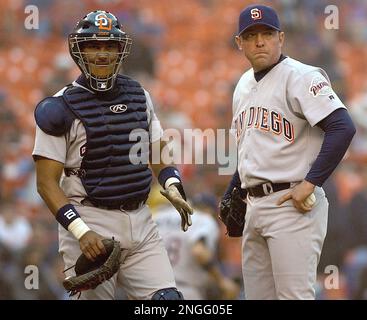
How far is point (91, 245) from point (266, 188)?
0.81m

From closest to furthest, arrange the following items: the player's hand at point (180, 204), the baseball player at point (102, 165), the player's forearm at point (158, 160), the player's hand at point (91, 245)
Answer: the player's hand at point (91, 245) < the baseball player at point (102, 165) < the player's hand at point (180, 204) < the player's forearm at point (158, 160)

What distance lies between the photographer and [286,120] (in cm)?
421

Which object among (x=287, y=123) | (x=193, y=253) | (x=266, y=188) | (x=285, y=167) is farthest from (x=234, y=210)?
(x=193, y=253)

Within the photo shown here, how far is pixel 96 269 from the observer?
13.4ft

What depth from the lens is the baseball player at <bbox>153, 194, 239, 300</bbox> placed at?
6316 mm

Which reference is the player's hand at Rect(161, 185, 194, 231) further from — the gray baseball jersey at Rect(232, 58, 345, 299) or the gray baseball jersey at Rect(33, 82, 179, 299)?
the gray baseball jersey at Rect(232, 58, 345, 299)

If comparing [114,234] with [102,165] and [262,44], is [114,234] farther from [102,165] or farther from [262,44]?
[262,44]

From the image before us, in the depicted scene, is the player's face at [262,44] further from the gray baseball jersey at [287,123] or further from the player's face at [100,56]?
the player's face at [100,56]

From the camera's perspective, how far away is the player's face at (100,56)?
4.27 metres

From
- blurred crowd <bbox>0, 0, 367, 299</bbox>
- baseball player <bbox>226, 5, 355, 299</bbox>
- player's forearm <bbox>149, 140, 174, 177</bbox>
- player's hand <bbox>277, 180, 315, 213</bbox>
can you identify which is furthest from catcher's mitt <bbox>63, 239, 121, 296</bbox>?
blurred crowd <bbox>0, 0, 367, 299</bbox>

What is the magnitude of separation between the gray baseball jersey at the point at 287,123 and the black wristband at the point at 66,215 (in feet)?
2.59

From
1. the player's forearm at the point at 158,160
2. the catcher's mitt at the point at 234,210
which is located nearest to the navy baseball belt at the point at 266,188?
the catcher's mitt at the point at 234,210

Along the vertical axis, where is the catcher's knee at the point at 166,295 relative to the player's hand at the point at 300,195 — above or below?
below
